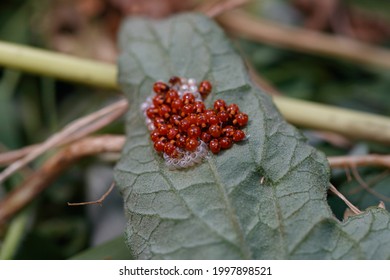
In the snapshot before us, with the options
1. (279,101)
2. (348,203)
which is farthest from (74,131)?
(348,203)

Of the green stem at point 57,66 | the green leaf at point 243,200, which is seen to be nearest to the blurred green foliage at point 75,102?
the green stem at point 57,66

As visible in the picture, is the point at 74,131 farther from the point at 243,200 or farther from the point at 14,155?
the point at 243,200

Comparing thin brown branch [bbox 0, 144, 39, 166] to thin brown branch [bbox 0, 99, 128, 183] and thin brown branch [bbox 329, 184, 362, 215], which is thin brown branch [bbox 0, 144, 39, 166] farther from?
thin brown branch [bbox 329, 184, 362, 215]

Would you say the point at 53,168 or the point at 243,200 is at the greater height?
the point at 243,200

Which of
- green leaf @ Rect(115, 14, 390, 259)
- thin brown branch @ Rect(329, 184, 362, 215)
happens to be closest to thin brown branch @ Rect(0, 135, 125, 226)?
green leaf @ Rect(115, 14, 390, 259)

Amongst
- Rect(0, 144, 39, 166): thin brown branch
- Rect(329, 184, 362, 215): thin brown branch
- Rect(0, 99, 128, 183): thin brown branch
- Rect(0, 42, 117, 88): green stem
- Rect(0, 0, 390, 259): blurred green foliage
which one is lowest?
Rect(0, 0, 390, 259): blurred green foliage

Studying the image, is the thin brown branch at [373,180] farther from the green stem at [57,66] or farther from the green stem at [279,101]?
the green stem at [57,66]

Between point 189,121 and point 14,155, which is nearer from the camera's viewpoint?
point 189,121
